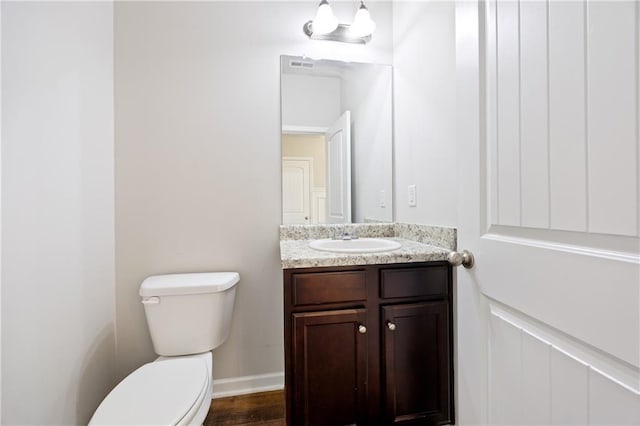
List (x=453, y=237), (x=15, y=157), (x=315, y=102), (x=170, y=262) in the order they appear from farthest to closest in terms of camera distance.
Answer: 1. (x=315, y=102)
2. (x=170, y=262)
3. (x=453, y=237)
4. (x=15, y=157)

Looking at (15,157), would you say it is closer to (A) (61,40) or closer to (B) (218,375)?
(A) (61,40)

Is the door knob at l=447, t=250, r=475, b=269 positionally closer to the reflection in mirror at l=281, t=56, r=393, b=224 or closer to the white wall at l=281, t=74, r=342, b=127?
the reflection in mirror at l=281, t=56, r=393, b=224

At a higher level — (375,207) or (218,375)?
(375,207)

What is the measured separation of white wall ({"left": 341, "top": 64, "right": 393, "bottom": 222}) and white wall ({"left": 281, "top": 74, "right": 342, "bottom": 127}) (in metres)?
0.08

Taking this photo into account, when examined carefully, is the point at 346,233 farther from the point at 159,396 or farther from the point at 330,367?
the point at 159,396

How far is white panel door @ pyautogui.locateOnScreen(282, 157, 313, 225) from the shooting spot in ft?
5.73

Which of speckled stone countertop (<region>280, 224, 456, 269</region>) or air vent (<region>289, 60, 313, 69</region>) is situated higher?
air vent (<region>289, 60, 313, 69</region>)

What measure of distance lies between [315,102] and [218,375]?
172 cm

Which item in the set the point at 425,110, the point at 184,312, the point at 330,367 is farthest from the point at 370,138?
the point at 184,312

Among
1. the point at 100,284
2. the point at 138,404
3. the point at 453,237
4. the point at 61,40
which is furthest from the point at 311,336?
the point at 61,40

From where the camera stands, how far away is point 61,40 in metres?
1.20

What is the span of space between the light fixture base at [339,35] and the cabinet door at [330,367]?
158 centimetres

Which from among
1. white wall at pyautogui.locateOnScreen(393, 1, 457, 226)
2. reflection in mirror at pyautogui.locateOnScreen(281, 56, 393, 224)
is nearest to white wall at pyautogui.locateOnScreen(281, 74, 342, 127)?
reflection in mirror at pyautogui.locateOnScreen(281, 56, 393, 224)

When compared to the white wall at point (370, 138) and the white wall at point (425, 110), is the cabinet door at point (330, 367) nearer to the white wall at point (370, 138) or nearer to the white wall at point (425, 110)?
the white wall at point (425, 110)
